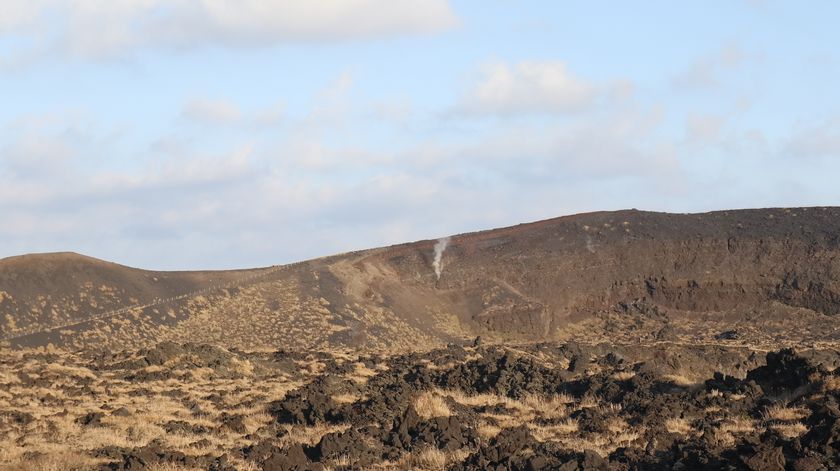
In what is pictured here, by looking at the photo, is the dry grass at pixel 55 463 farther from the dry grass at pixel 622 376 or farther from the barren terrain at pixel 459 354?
the dry grass at pixel 622 376

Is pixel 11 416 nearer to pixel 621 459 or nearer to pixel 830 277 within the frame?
pixel 621 459

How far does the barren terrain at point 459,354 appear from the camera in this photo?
47.5 feet

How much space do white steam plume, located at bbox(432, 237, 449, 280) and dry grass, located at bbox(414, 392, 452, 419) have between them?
127 ft

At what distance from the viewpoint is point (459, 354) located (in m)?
32.2

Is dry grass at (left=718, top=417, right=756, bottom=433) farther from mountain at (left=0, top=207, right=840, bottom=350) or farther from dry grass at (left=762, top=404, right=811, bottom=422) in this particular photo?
mountain at (left=0, top=207, right=840, bottom=350)

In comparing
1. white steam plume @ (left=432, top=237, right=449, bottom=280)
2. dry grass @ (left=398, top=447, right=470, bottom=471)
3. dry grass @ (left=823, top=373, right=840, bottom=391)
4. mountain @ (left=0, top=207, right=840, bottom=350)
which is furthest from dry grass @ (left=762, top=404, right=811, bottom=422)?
white steam plume @ (left=432, top=237, right=449, bottom=280)

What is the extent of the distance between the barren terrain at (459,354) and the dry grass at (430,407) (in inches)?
1.9

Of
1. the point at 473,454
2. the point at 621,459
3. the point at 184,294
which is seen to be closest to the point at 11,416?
the point at 473,454

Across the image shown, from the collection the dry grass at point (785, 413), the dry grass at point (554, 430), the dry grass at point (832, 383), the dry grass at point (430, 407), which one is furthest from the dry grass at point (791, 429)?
the dry grass at point (430, 407)

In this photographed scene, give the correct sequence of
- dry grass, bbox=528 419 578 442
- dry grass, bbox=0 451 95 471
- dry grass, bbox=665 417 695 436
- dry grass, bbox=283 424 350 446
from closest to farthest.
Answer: dry grass, bbox=0 451 95 471 → dry grass, bbox=665 417 695 436 → dry grass, bbox=528 419 578 442 → dry grass, bbox=283 424 350 446

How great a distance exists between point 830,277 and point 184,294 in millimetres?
34440

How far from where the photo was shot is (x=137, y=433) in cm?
1722

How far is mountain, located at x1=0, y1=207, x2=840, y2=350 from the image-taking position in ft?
156

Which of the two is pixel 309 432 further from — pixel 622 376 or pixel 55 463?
pixel 622 376
